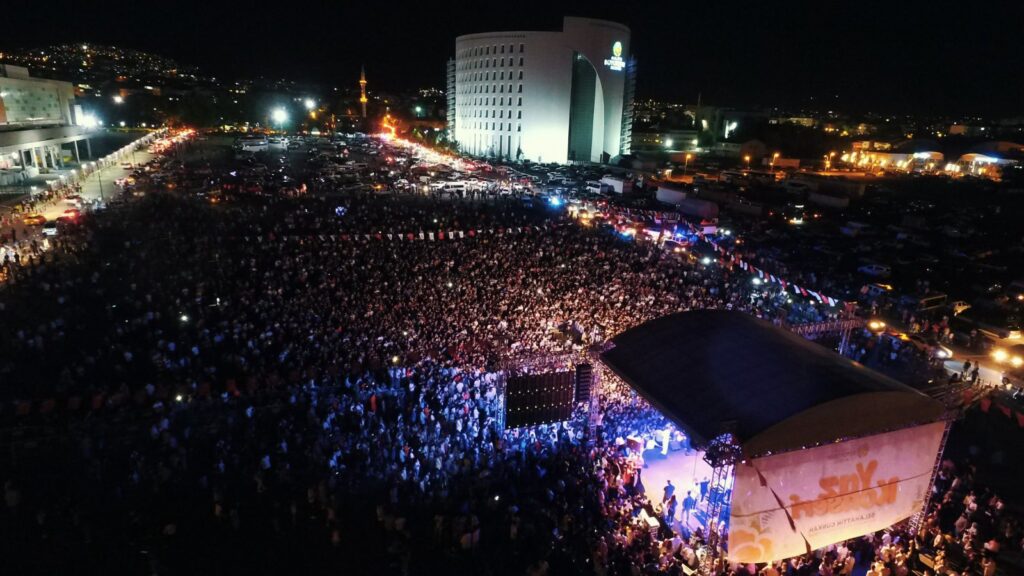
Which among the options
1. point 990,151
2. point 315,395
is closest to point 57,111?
point 315,395

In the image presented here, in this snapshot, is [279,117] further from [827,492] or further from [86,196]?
[827,492]

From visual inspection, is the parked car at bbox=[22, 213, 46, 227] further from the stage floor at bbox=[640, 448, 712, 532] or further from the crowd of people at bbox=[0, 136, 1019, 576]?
the stage floor at bbox=[640, 448, 712, 532]

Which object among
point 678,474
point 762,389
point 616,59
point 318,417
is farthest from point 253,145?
point 762,389

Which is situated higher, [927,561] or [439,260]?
[439,260]

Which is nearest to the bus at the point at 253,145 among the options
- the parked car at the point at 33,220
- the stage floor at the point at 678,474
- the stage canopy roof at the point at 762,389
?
the parked car at the point at 33,220

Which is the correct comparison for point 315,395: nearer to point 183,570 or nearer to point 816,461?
point 183,570

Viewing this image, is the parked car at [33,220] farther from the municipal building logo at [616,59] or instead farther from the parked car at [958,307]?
the municipal building logo at [616,59]

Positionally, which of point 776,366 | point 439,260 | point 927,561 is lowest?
point 927,561
